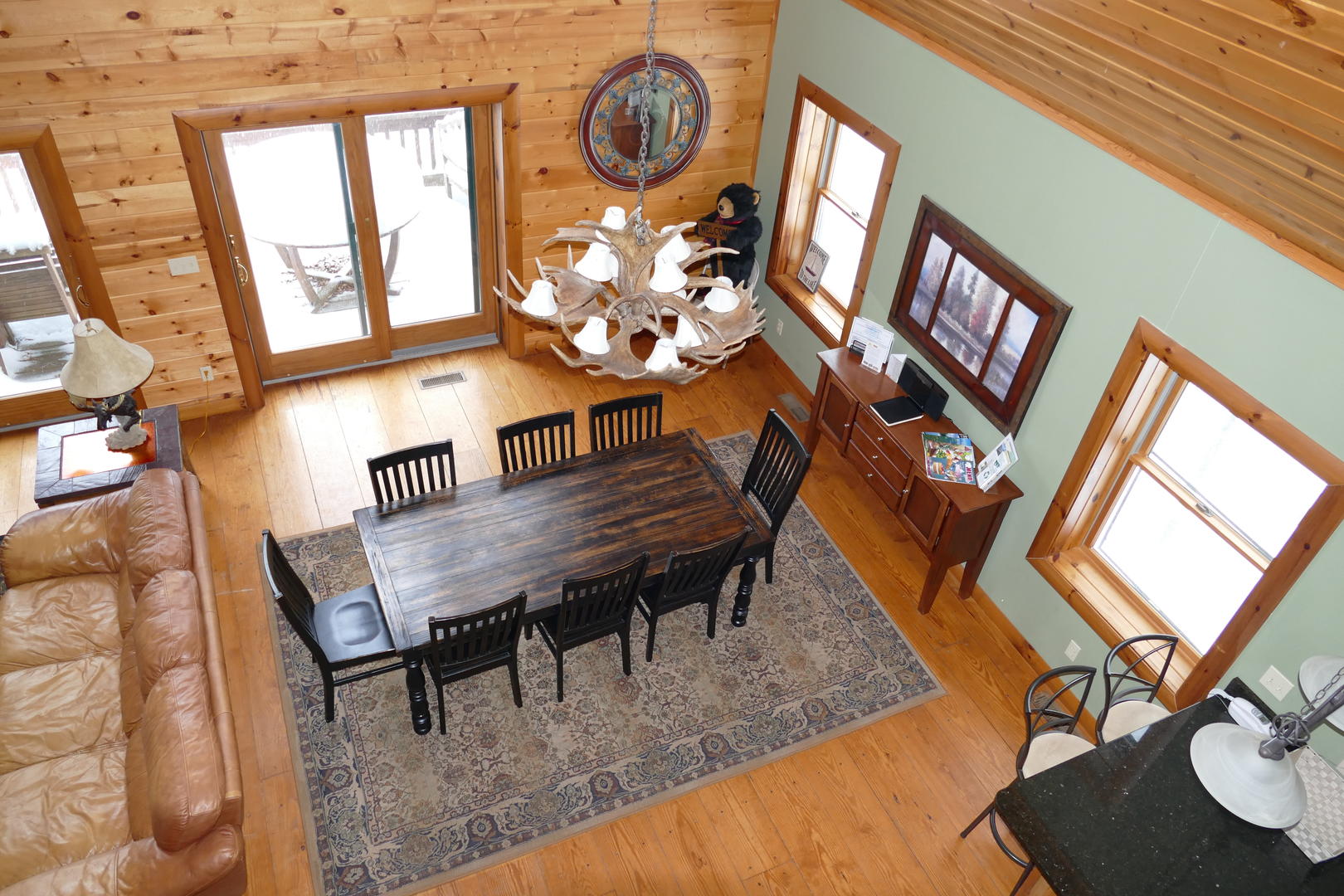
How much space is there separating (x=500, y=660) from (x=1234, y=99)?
3.69 m

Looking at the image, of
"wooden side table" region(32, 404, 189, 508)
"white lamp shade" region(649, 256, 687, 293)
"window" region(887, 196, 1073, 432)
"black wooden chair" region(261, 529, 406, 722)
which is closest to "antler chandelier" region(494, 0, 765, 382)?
"white lamp shade" region(649, 256, 687, 293)

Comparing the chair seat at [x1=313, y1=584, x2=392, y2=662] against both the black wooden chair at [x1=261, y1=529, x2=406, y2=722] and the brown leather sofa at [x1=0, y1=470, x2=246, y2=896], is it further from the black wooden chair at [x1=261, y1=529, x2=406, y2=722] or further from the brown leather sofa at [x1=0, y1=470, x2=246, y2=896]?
the brown leather sofa at [x1=0, y1=470, x2=246, y2=896]

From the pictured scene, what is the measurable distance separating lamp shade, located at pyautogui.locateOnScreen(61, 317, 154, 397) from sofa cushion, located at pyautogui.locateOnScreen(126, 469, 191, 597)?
19.8 inches

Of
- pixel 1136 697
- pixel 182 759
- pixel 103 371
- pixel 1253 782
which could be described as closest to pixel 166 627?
pixel 182 759

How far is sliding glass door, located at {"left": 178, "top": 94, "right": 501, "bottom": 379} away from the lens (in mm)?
5754

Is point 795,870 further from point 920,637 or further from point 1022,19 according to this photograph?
point 1022,19

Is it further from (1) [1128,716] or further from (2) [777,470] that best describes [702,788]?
(1) [1128,716]

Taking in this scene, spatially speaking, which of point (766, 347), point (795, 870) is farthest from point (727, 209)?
point (795, 870)

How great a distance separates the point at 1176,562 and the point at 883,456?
1.67 metres

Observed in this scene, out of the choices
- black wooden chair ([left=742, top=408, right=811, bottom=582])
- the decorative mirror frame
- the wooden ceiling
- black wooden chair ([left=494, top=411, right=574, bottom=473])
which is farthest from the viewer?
the decorative mirror frame

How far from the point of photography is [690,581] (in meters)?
4.77

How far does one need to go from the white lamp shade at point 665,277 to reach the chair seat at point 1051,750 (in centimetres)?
253

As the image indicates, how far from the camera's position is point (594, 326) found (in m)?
3.32

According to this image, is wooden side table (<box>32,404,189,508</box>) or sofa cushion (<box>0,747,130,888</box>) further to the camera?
wooden side table (<box>32,404,189,508</box>)
